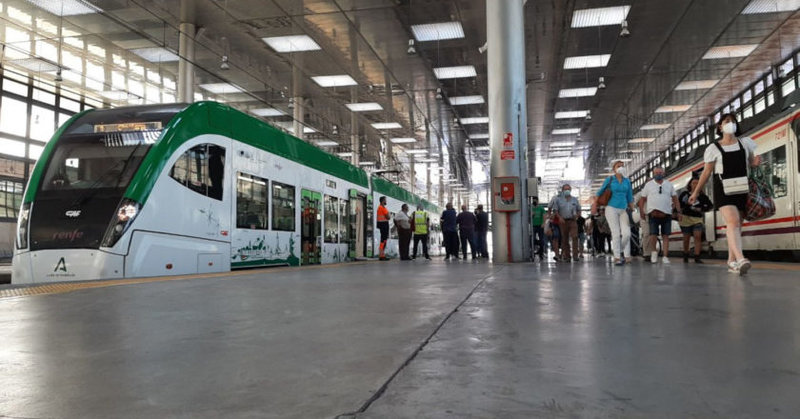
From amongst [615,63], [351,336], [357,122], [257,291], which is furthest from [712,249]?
[357,122]

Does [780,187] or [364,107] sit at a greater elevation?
[364,107]

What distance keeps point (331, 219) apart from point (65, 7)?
840 cm

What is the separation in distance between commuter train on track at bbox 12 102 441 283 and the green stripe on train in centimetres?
2

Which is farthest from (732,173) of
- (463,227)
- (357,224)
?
(357,224)

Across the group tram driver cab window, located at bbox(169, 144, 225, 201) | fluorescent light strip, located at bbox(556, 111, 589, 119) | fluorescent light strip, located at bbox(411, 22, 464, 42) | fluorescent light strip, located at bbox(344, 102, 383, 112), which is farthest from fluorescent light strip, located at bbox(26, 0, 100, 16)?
fluorescent light strip, located at bbox(556, 111, 589, 119)

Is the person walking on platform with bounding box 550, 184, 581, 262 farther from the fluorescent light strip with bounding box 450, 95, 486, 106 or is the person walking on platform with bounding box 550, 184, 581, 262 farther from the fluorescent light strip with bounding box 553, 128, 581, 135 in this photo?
the fluorescent light strip with bounding box 553, 128, 581, 135

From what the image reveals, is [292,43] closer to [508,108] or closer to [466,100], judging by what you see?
[466,100]

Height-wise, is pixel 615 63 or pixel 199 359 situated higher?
pixel 615 63

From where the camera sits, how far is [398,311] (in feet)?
9.57

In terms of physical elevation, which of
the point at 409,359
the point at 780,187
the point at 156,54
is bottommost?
the point at 409,359

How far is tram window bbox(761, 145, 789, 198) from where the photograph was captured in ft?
32.6

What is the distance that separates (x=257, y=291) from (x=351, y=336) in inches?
89.1

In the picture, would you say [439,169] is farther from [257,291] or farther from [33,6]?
[257,291]

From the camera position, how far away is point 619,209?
27.1 ft
